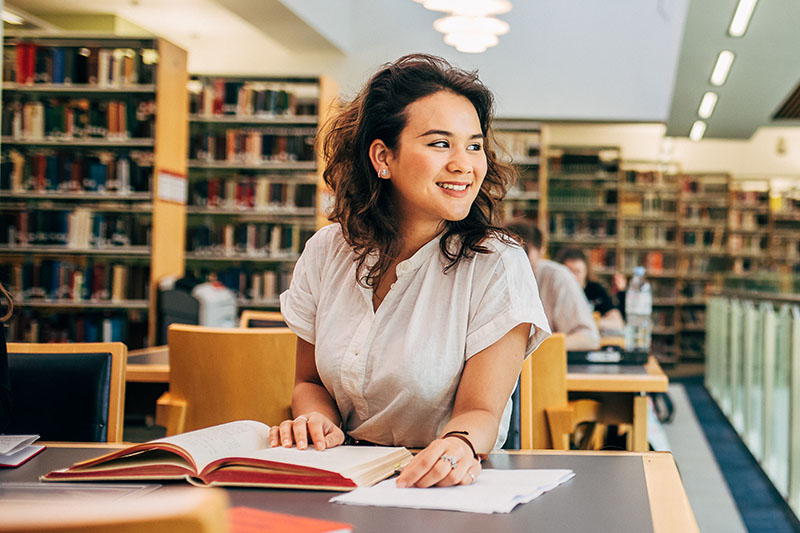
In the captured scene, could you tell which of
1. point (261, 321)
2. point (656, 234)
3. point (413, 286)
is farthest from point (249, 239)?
point (656, 234)

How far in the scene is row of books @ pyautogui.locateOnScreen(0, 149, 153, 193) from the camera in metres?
5.88

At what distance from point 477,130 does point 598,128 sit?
9.67 meters

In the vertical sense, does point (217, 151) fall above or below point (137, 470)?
above

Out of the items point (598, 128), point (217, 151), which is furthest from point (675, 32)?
point (217, 151)

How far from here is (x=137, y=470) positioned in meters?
1.10

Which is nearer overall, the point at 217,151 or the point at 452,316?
the point at 452,316

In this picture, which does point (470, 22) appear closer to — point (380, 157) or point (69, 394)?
point (380, 157)

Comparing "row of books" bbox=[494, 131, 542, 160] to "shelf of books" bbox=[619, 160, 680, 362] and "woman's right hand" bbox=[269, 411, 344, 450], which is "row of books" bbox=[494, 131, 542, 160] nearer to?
"shelf of books" bbox=[619, 160, 680, 362]

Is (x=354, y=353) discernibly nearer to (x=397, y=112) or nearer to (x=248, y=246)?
(x=397, y=112)

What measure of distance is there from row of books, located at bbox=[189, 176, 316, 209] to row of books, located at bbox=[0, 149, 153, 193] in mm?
962

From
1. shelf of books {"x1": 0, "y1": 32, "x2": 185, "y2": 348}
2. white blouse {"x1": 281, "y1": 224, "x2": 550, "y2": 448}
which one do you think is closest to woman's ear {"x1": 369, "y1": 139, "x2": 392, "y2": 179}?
white blouse {"x1": 281, "y1": 224, "x2": 550, "y2": 448}

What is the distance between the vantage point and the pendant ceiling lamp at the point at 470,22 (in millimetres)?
5715

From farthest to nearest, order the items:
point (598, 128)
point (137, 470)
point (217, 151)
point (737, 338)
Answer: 1. point (598, 128)
2. point (217, 151)
3. point (737, 338)
4. point (137, 470)

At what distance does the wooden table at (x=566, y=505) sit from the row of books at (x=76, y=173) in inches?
192
